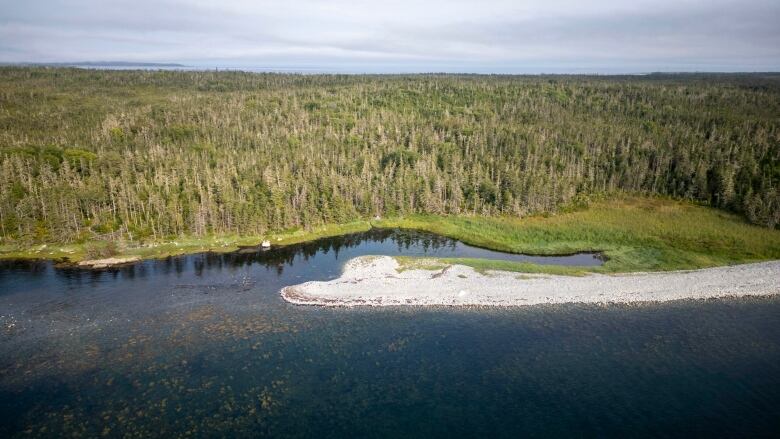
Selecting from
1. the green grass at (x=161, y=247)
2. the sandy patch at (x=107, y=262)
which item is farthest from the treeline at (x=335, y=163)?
the sandy patch at (x=107, y=262)

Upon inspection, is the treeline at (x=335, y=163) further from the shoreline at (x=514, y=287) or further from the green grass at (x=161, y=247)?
the shoreline at (x=514, y=287)

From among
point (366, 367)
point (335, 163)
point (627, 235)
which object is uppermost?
point (335, 163)

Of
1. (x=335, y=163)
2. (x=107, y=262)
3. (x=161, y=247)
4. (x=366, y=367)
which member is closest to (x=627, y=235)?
(x=366, y=367)

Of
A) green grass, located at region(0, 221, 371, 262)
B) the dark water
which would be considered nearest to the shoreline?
the dark water

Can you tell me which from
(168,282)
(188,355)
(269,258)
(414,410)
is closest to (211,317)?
(188,355)

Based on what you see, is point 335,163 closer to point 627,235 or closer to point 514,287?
point 514,287

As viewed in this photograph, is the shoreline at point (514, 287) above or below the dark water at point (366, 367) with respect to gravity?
above
